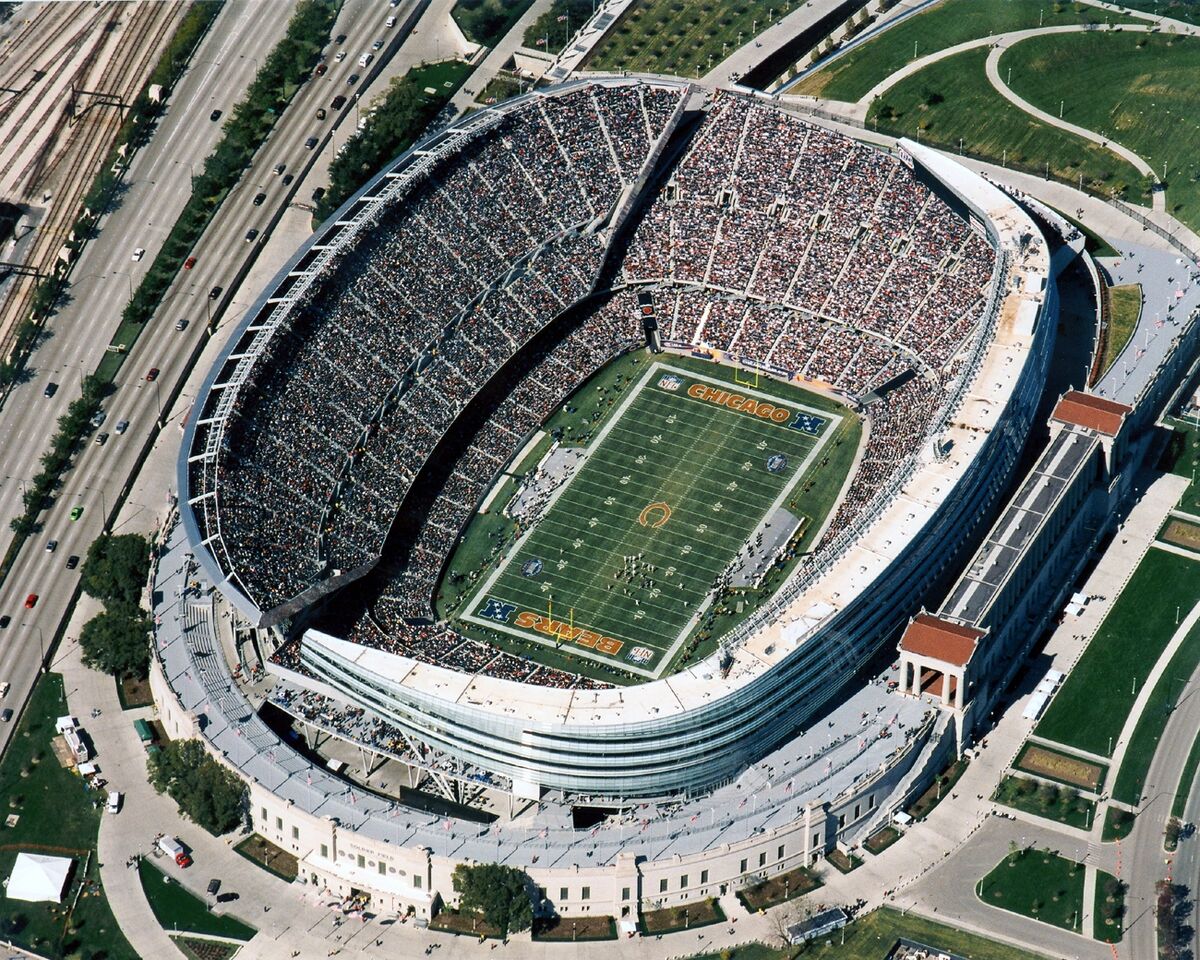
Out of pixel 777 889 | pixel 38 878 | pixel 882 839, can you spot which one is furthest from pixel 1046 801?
pixel 38 878

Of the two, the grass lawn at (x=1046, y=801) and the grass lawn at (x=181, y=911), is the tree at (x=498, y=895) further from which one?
the grass lawn at (x=1046, y=801)

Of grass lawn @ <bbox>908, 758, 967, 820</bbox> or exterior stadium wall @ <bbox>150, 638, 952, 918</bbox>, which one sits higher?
grass lawn @ <bbox>908, 758, 967, 820</bbox>

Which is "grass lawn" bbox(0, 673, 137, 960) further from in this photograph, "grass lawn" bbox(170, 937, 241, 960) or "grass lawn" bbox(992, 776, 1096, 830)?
"grass lawn" bbox(992, 776, 1096, 830)

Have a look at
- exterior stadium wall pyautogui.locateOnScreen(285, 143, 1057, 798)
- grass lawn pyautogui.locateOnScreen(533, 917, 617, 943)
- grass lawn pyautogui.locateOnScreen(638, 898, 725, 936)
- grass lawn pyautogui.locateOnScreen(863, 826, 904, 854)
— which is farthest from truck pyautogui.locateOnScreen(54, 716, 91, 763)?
grass lawn pyautogui.locateOnScreen(863, 826, 904, 854)

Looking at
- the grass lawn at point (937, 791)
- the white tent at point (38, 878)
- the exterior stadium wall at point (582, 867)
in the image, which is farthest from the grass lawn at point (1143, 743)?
the white tent at point (38, 878)

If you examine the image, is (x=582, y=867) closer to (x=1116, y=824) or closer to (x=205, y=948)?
(x=205, y=948)

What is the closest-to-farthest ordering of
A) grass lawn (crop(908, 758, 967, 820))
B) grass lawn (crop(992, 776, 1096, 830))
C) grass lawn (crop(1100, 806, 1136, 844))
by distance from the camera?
grass lawn (crop(1100, 806, 1136, 844))
grass lawn (crop(992, 776, 1096, 830))
grass lawn (crop(908, 758, 967, 820))
